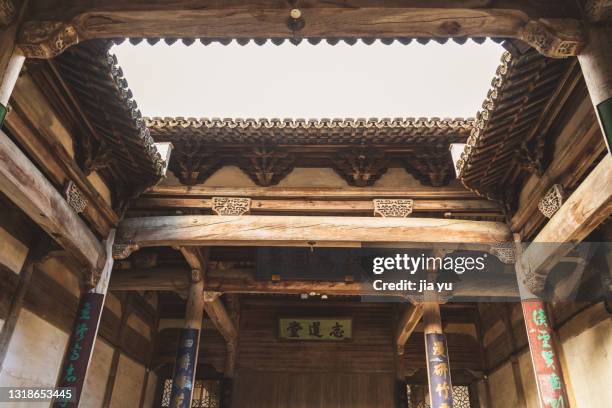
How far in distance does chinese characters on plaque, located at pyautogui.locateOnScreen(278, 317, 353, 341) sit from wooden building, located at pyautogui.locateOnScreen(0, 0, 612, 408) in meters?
1.51

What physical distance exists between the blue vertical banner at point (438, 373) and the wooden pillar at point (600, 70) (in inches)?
200

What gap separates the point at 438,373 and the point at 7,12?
24.2 ft

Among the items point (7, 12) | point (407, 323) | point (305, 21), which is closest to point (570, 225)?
point (305, 21)

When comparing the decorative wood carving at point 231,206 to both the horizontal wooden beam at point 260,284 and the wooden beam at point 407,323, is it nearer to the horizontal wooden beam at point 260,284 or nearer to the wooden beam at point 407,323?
the horizontal wooden beam at point 260,284

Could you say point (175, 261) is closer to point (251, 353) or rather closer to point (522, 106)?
point (251, 353)

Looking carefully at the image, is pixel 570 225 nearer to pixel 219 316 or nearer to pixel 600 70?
pixel 600 70

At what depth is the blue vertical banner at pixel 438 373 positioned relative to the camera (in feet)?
23.5

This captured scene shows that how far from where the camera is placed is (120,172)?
277 inches

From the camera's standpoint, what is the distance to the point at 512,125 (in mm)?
5773

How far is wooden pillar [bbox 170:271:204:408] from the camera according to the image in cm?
764

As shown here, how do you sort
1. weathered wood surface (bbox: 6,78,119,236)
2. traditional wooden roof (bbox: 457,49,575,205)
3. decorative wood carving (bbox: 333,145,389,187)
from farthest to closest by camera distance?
decorative wood carving (bbox: 333,145,389,187), weathered wood surface (bbox: 6,78,119,236), traditional wooden roof (bbox: 457,49,575,205)

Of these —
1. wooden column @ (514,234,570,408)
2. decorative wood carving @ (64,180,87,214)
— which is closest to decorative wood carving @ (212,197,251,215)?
decorative wood carving @ (64,180,87,214)

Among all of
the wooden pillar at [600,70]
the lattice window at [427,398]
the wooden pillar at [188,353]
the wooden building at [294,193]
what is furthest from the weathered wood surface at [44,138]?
the lattice window at [427,398]

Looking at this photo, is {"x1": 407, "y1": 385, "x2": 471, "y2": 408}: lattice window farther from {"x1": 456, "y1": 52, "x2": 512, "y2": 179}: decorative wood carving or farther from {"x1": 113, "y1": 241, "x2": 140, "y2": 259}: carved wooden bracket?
{"x1": 113, "y1": 241, "x2": 140, "y2": 259}: carved wooden bracket
